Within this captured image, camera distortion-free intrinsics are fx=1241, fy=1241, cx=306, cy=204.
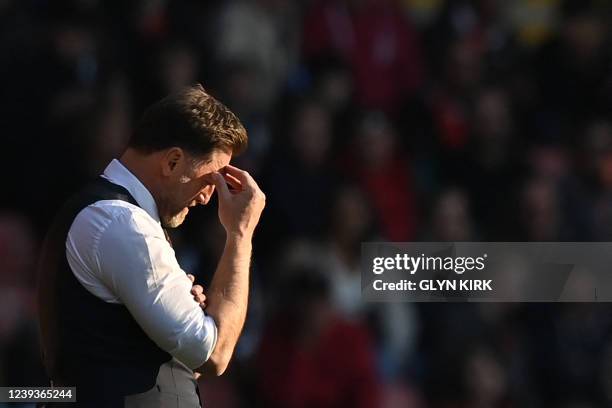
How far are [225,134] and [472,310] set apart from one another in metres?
4.08

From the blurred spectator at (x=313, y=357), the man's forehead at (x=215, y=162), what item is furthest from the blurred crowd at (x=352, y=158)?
the man's forehead at (x=215, y=162)

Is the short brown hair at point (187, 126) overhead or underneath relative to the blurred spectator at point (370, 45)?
underneath

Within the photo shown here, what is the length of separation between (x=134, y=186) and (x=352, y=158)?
4.50m

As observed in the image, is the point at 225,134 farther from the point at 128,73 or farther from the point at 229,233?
the point at 128,73

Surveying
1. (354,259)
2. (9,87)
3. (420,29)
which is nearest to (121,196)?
(9,87)

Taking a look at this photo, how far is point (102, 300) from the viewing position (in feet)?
Result: 8.84

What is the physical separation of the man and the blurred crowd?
2.62 metres

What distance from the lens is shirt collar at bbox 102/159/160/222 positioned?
2805 millimetres

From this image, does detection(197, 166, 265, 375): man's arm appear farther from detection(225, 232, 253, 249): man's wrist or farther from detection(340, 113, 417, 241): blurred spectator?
detection(340, 113, 417, 241): blurred spectator

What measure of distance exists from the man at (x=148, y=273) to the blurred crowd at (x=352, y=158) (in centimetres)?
262

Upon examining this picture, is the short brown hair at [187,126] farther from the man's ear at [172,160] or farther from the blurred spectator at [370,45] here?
the blurred spectator at [370,45]

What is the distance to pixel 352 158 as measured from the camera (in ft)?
23.8

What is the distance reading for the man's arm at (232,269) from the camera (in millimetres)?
2730

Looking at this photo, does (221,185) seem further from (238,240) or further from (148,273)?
(148,273)
